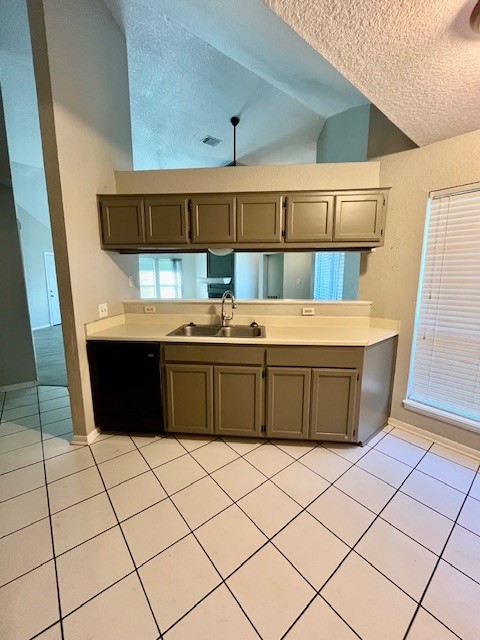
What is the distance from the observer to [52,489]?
1.71 meters

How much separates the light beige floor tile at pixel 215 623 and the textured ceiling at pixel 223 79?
3237 millimetres

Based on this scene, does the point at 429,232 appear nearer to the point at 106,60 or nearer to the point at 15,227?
the point at 106,60

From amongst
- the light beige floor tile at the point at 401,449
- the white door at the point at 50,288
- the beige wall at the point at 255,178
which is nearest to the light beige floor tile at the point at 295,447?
the light beige floor tile at the point at 401,449

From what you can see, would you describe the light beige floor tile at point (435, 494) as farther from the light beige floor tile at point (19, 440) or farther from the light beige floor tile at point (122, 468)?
the light beige floor tile at point (19, 440)

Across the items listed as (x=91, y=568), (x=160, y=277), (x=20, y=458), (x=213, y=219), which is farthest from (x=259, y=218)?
(x=160, y=277)

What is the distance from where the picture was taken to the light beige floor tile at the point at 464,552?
1263 millimetres

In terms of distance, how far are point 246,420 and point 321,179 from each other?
2164 millimetres

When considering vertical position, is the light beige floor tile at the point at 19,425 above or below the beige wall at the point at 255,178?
below

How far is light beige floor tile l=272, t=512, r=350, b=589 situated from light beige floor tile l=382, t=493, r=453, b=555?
1.28ft

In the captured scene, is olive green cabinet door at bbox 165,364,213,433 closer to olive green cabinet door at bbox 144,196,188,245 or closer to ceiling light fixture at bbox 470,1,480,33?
olive green cabinet door at bbox 144,196,188,245

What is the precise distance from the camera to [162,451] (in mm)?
2082

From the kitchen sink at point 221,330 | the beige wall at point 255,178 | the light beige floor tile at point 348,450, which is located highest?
the beige wall at point 255,178

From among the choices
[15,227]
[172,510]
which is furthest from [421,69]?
[15,227]

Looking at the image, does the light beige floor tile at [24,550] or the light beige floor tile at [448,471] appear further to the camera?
the light beige floor tile at [448,471]
